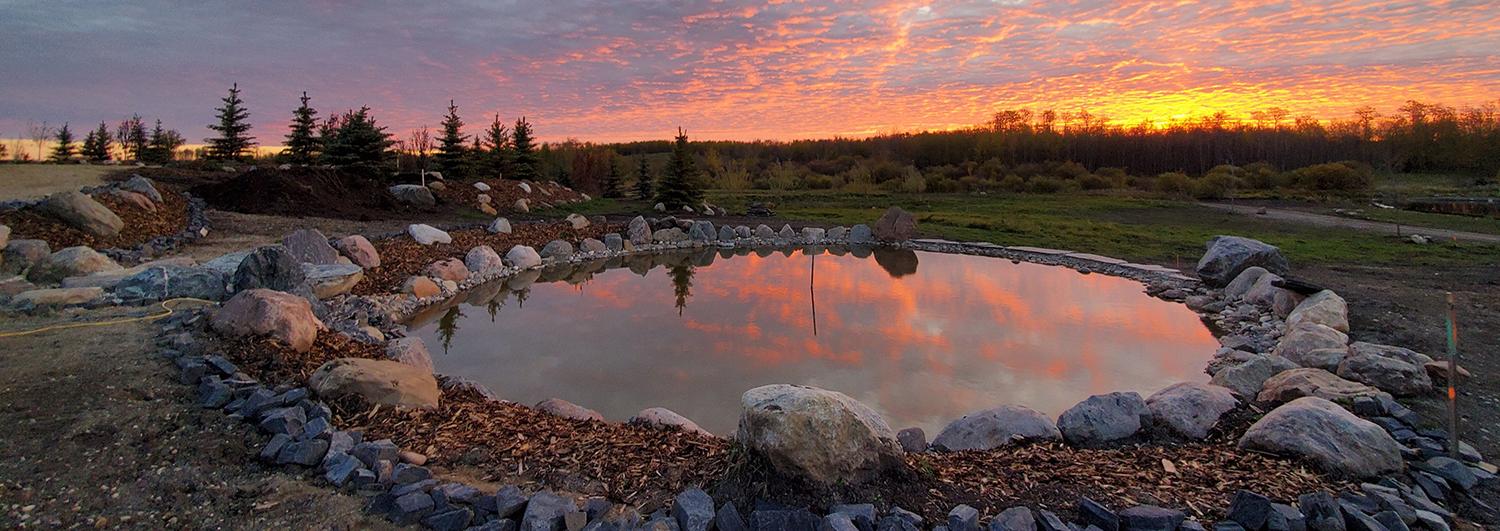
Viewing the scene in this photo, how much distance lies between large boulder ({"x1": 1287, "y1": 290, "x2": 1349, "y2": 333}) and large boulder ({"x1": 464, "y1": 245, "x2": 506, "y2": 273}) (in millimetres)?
9687

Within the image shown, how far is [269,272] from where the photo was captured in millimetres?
6336

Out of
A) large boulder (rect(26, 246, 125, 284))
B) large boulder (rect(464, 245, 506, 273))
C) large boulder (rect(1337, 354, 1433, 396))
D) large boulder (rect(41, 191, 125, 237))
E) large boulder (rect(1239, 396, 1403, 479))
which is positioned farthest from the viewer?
large boulder (rect(464, 245, 506, 273))

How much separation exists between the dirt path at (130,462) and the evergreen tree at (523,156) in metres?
18.0

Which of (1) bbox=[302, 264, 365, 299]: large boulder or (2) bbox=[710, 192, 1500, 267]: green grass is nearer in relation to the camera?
(1) bbox=[302, 264, 365, 299]: large boulder

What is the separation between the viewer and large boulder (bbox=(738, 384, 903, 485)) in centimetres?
282

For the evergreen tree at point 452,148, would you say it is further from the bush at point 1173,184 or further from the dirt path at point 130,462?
the bush at point 1173,184

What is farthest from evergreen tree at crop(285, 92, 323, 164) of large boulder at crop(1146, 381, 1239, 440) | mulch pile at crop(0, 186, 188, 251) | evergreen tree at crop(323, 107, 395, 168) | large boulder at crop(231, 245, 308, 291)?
large boulder at crop(1146, 381, 1239, 440)

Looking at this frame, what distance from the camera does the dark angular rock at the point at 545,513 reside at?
8.41 ft

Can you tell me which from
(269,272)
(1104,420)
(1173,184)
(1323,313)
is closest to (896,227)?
(1323,313)

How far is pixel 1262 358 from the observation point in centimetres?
492

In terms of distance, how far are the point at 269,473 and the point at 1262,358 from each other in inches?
243

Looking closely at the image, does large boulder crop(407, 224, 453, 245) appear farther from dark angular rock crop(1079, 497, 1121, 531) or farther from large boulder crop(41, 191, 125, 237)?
dark angular rock crop(1079, 497, 1121, 531)

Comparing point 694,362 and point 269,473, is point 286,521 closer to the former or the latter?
point 269,473

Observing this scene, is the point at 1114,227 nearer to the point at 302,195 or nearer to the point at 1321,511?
the point at 1321,511
